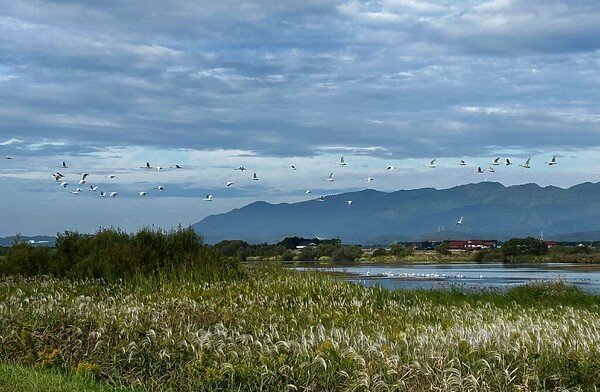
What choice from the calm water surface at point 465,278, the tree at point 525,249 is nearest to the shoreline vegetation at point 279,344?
the calm water surface at point 465,278

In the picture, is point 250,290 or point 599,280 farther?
point 599,280

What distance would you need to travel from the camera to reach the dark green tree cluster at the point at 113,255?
2573cm

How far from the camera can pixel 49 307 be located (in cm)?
1508

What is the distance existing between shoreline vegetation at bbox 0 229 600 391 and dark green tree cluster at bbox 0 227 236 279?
233 centimetres

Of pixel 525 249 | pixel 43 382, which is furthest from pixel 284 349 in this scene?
pixel 525 249

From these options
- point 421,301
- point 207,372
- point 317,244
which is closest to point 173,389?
point 207,372

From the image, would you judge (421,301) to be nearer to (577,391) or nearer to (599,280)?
(577,391)

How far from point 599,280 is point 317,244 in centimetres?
3051

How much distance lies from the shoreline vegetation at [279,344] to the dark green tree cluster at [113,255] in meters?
2.33

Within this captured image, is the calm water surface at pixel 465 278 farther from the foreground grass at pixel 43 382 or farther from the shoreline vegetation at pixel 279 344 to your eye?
the foreground grass at pixel 43 382

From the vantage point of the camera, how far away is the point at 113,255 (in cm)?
2589

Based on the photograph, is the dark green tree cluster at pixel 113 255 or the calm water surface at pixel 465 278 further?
the calm water surface at pixel 465 278

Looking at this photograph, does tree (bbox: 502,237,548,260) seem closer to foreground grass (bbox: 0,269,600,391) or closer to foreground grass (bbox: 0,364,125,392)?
foreground grass (bbox: 0,269,600,391)

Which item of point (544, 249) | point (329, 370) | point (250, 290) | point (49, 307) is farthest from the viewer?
point (544, 249)
